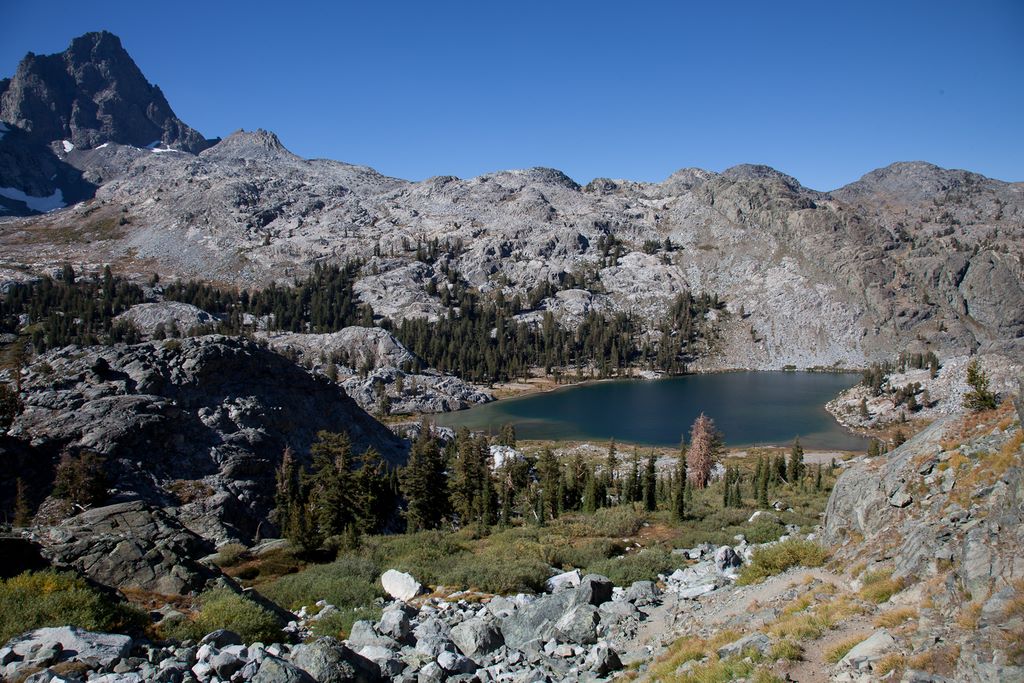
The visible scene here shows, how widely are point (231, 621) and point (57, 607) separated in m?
4.21

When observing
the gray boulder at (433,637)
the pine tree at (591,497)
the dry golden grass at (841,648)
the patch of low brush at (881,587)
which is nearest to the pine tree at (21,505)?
the gray boulder at (433,637)

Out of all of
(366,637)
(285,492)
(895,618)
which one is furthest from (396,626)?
(285,492)

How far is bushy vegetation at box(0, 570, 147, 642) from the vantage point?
13.5m

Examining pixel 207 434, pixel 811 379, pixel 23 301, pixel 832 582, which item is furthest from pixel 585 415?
pixel 23 301

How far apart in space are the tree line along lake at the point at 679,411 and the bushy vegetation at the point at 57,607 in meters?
103

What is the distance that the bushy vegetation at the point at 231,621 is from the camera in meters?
15.4

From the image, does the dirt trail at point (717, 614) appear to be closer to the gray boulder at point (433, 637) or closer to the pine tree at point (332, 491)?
the gray boulder at point (433, 637)

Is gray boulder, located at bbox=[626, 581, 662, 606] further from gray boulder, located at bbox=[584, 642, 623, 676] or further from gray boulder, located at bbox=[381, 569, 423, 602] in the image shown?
gray boulder, located at bbox=[381, 569, 423, 602]

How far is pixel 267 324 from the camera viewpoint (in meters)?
198

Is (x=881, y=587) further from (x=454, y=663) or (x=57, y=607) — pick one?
(x=57, y=607)

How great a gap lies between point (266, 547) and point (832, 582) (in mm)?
28804

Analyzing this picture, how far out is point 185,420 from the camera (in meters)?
55.1

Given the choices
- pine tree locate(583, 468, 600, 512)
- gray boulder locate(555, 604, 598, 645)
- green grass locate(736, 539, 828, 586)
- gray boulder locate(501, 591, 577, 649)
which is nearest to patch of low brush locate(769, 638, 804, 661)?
gray boulder locate(555, 604, 598, 645)

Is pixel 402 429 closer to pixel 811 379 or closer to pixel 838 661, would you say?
pixel 838 661
